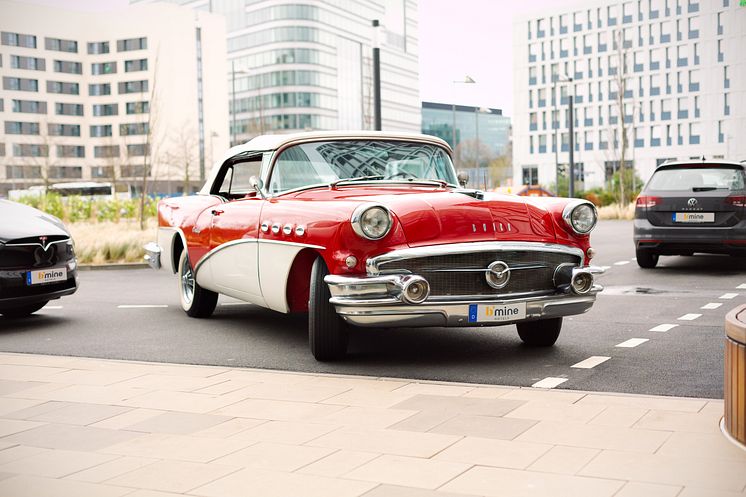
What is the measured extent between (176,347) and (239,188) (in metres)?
1.93

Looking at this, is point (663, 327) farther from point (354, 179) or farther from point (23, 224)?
point (23, 224)

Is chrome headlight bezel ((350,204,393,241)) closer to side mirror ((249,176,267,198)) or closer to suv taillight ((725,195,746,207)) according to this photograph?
side mirror ((249,176,267,198))

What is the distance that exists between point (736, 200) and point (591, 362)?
24.5ft

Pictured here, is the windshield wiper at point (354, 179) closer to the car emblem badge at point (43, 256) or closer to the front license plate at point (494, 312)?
the front license plate at point (494, 312)

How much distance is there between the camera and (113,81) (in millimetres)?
103688

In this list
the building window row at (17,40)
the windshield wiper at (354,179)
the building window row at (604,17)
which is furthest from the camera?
the building window row at (604,17)

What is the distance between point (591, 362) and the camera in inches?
262

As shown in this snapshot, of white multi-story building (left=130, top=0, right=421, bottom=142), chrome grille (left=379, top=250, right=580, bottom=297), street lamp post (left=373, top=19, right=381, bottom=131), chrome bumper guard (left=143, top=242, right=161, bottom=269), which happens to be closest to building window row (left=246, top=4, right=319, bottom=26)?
white multi-story building (left=130, top=0, right=421, bottom=142)

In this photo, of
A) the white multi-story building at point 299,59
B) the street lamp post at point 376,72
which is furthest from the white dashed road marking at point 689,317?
the white multi-story building at point 299,59

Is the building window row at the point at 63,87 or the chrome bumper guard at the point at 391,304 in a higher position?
the building window row at the point at 63,87

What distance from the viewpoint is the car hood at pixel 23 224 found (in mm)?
8906

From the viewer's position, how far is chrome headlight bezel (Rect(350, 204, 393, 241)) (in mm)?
6262

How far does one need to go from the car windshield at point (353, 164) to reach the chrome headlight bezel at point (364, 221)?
1340 millimetres

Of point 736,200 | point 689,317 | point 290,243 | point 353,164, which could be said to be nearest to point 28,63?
point 736,200
